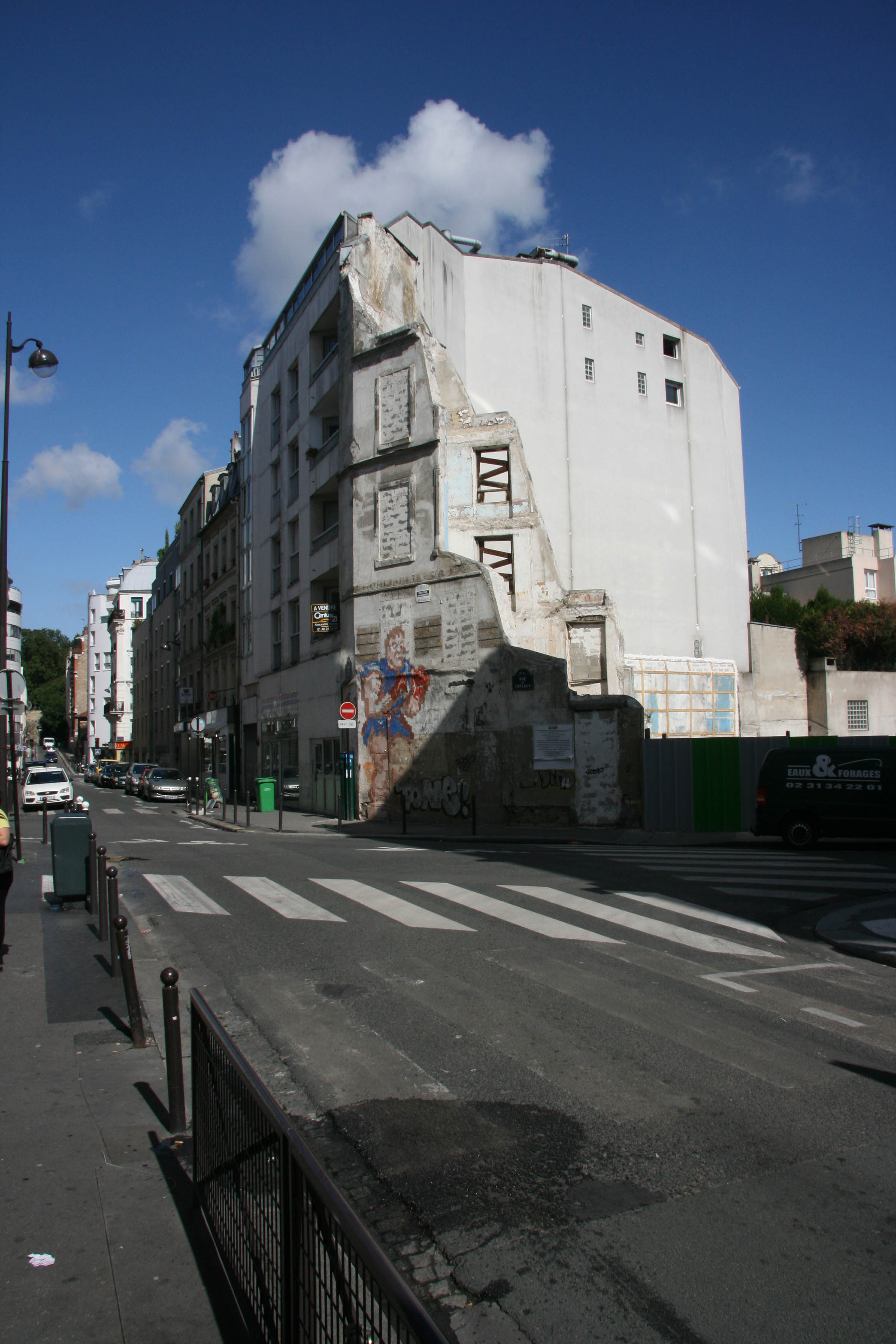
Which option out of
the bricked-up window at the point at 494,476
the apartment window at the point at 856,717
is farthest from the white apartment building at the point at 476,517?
the apartment window at the point at 856,717

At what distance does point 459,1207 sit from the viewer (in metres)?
3.90

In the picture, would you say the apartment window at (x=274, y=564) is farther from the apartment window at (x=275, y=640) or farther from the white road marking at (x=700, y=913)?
the white road marking at (x=700, y=913)

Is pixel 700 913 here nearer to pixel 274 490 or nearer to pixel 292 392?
pixel 292 392

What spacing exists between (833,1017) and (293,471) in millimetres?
30567

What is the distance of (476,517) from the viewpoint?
84.2ft

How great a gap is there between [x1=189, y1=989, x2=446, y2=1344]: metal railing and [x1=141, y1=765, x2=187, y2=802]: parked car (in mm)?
35805

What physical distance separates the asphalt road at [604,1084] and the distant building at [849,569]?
5520 cm

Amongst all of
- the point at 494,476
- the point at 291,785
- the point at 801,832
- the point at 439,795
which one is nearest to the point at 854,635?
the point at 494,476

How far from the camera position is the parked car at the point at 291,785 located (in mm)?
32594

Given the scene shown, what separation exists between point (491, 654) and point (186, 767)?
3727cm

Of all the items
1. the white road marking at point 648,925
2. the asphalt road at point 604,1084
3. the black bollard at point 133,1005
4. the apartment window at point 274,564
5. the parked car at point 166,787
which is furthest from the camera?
the parked car at point 166,787

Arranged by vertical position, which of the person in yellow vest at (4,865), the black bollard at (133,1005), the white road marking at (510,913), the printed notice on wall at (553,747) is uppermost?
the printed notice on wall at (553,747)

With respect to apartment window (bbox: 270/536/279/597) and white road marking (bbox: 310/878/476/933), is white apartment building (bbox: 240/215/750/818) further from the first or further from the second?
white road marking (bbox: 310/878/476/933)

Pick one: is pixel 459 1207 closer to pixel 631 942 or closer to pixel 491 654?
pixel 631 942
